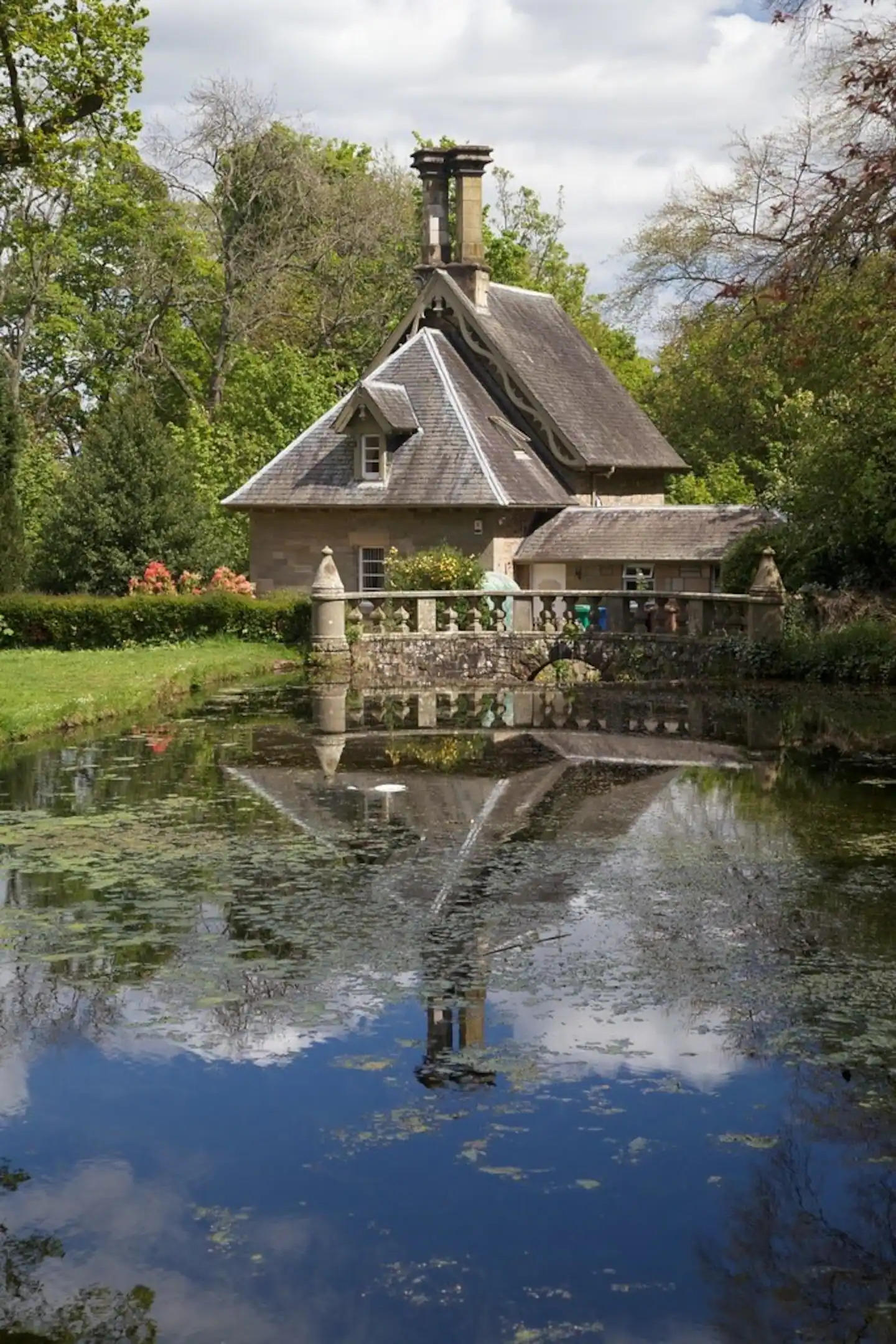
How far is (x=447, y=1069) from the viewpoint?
8328 mm

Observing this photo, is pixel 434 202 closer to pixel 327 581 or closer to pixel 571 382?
pixel 571 382

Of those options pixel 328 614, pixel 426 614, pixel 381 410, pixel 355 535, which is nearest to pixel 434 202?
pixel 381 410

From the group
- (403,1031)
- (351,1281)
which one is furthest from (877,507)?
(351,1281)

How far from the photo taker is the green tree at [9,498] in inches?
1337

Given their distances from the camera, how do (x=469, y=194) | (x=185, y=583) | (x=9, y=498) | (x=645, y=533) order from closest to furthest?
(x=9, y=498), (x=185, y=583), (x=645, y=533), (x=469, y=194)

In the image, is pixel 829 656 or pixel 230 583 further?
pixel 230 583

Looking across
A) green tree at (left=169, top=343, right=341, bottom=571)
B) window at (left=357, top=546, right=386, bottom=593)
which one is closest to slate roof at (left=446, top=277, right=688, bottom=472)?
window at (left=357, top=546, right=386, bottom=593)

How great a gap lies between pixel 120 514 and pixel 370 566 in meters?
5.81

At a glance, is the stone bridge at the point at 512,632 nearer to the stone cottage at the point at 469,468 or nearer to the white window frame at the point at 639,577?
the stone cottage at the point at 469,468

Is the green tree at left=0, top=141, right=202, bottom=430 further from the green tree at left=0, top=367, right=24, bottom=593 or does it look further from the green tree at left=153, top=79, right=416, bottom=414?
the green tree at left=0, top=367, right=24, bottom=593

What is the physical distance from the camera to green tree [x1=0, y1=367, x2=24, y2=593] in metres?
34.0

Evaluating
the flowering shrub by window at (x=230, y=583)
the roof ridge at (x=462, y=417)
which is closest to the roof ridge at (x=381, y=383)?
the roof ridge at (x=462, y=417)

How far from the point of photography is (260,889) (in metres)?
12.1

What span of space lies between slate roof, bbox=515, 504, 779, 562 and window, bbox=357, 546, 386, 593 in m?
3.19
